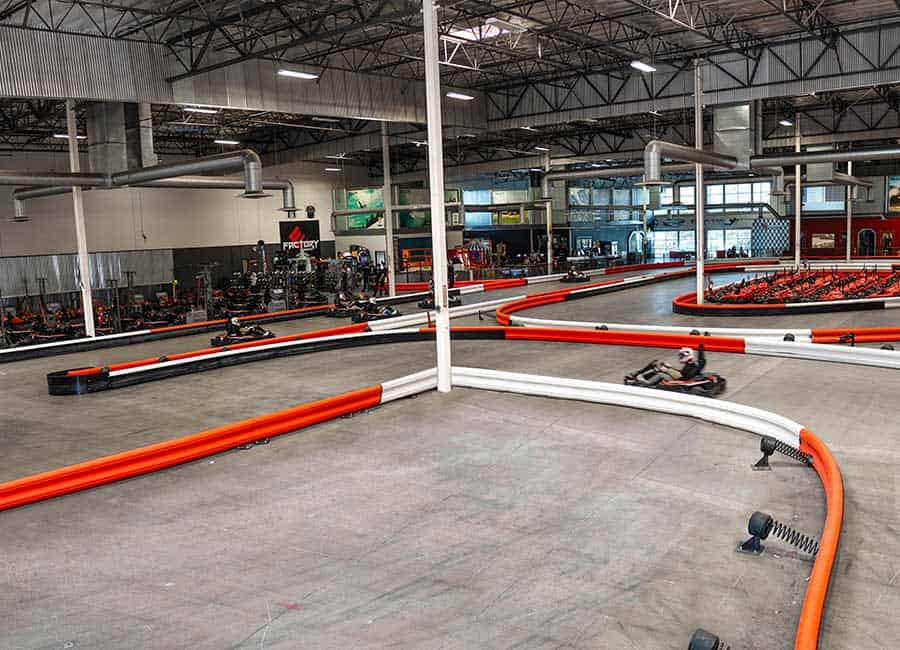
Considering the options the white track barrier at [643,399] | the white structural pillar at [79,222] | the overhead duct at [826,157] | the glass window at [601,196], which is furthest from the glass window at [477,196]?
the white track barrier at [643,399]

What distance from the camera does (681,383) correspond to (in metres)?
9.16

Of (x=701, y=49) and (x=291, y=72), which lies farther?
(x=701, y=49)

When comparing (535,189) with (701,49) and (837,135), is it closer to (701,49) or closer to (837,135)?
(837,135)

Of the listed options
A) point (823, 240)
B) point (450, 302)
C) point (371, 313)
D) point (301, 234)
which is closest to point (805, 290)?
point (450, 302)

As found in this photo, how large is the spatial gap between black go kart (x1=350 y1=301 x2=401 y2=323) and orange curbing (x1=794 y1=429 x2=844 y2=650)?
39.3ft

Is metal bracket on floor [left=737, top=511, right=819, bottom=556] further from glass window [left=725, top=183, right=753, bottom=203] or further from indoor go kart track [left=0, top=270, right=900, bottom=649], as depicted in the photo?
glass window [left=725, top=183, right=753, bottom=203]

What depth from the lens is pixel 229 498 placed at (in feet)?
20.9

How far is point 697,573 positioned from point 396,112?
18.4 m

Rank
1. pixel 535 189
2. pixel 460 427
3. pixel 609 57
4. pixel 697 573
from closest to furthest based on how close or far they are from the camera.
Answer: pixel 697 573, pixel 460 427, pixel 609 57, pixel 535 189

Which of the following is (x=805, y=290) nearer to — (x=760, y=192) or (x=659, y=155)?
(x=659, y=155)

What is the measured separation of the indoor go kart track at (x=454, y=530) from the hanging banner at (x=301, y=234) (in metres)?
19.5

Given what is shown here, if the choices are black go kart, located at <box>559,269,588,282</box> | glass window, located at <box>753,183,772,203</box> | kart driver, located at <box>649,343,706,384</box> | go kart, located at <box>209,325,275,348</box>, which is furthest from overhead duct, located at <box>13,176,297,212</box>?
glass window, located at <box>753,183,772,203</box>

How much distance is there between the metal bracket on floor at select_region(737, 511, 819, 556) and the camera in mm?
4754

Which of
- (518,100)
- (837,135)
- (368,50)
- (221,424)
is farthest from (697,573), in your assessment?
(837,135)
